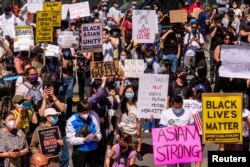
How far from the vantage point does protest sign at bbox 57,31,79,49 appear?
1789 cm

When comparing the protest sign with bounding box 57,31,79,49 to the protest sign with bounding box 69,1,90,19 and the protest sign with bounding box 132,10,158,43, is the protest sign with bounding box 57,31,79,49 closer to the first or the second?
the protest sign with bounding box 132,10,158,43

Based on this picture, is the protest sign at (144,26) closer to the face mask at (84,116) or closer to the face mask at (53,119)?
the face mask at (84,116)

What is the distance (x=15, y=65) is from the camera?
15.3 m

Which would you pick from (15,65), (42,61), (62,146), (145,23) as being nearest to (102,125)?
(62,146)

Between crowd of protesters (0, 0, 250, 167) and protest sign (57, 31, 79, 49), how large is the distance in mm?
210

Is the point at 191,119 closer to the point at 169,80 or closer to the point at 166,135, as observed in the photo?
the point at 166,135

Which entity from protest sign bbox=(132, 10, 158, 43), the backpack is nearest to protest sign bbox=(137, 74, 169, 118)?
the backpack

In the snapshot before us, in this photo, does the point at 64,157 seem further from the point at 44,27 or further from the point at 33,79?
the point at 44,27

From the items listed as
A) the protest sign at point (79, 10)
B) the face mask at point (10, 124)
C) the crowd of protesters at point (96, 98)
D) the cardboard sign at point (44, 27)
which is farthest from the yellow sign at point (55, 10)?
the face mask at point (10, 124)

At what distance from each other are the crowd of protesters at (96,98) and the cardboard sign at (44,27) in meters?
0.34

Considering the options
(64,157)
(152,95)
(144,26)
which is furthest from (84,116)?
(144,26)

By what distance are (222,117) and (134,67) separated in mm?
5293

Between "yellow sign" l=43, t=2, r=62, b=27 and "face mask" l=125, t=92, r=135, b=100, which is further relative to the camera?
"yellow sign" l=43, t=2, r=62, b=27

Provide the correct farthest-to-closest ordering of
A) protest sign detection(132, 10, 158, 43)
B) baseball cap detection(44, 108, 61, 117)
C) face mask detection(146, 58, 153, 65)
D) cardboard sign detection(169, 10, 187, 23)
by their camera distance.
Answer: cardboard sign detection(169, 10, 187, 23) < protest sign detection(132, 10, 158, 43) < face mask detection(146, 58, 153, 65) < baseball cap detection(44, 108, 61, 117)
